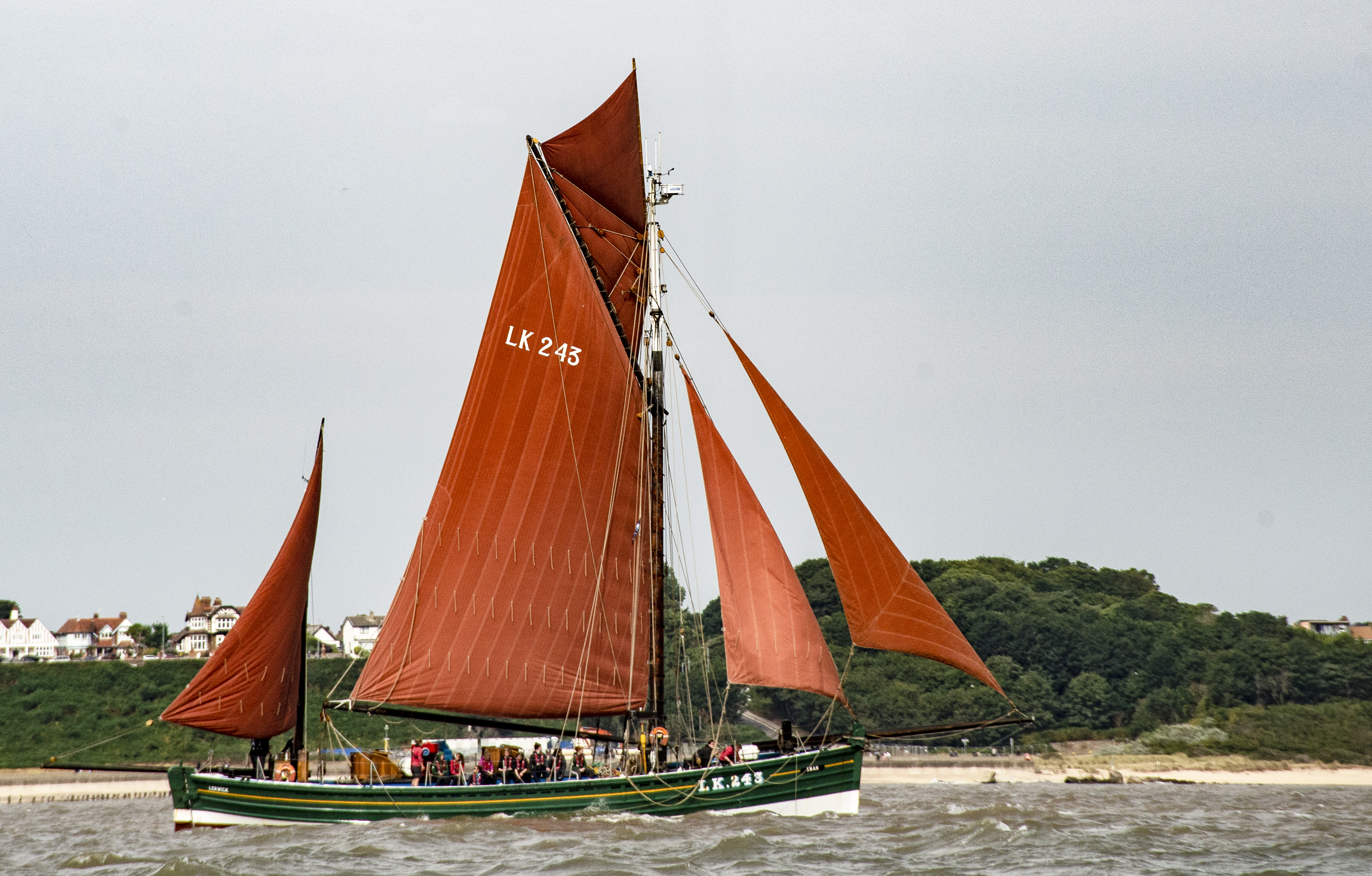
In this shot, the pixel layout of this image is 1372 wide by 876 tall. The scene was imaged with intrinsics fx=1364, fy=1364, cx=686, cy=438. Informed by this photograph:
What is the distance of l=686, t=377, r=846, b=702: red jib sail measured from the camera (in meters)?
33.4

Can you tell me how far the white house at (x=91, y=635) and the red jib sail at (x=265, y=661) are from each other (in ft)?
415

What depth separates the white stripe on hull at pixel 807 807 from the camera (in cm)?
3409

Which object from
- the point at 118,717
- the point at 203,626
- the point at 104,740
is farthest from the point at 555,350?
the point at 203,626

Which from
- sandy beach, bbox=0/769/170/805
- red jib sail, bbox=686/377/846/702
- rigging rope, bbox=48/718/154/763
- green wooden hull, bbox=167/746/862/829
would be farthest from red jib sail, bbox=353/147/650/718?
rigging rope, bbox=48/718/154/763

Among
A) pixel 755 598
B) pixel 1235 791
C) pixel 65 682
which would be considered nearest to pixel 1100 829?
pixel 755 598

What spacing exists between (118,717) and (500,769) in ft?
215

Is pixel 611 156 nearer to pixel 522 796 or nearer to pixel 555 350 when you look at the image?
pixel 555 350

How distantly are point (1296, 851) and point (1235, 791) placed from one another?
117 feet

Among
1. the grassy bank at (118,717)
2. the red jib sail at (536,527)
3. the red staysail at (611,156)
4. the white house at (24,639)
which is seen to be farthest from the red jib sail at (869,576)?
the white house at (24,639)

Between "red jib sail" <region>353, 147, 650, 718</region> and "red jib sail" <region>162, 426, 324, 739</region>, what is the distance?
262 centimetres

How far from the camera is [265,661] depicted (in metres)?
35.8

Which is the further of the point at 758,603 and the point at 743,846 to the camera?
the point at 758,603

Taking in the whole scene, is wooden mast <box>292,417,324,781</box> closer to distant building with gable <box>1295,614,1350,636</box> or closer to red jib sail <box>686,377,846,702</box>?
red jib sail <box>686,377,846,702</box>

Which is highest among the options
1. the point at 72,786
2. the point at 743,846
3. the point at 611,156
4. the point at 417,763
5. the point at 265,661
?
the point at 611,156
